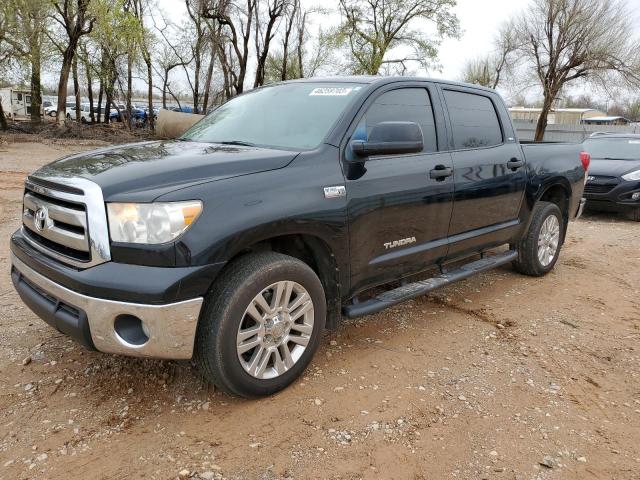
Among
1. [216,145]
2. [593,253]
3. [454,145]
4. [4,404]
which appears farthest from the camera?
[593,253]

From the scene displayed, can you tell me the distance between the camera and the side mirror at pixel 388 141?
3.11 metres

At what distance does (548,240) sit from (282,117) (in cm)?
332

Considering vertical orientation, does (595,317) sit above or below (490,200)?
below

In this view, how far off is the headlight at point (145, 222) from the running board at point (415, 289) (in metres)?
1.36

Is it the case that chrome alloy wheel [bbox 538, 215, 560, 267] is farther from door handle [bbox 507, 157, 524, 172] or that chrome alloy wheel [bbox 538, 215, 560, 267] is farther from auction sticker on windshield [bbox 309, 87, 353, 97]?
auction sticker on windshield [bbox 309, 87, 353, 97]

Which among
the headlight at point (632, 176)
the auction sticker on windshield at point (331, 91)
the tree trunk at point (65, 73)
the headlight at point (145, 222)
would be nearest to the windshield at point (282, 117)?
the auction sticker on windshield at point (331, 91)

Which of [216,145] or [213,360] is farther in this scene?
[216,145]

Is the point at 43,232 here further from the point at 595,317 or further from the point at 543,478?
the point at 595,317

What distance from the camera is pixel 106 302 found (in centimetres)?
244

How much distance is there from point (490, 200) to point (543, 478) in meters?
2.48

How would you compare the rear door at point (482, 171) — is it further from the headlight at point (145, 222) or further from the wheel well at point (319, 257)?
the headlight at point (145, 222)

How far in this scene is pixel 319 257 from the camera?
3178mm

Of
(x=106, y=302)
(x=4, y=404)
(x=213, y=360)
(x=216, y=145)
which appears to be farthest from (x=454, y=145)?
(x=4, y=404)

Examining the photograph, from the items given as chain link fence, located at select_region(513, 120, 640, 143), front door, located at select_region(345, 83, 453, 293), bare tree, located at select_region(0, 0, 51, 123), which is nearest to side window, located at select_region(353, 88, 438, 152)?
front door, located at select_region(345, 83, 453, 293)
